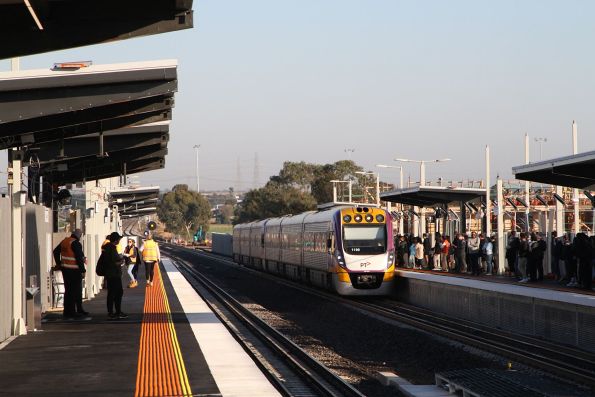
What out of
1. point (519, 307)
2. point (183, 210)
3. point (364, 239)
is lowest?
point (519, 307)

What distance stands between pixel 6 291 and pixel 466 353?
7665 mm

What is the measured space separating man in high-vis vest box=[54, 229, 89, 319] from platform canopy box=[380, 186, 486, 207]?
1837cm

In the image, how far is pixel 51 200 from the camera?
99.9 feet

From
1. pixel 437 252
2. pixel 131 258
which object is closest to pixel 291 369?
pixel 131 258

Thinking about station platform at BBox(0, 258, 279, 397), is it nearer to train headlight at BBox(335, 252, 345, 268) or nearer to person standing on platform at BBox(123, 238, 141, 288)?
train headlight at BBox(335, 252, 345, 268)

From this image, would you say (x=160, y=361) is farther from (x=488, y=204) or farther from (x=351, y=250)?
(x=488, y=204)

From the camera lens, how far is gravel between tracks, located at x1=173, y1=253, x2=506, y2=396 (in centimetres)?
1634

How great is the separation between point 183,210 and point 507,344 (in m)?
139

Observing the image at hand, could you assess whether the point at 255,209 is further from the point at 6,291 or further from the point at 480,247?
the point at 6,291

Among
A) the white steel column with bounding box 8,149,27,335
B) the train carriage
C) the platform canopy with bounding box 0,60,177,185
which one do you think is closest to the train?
the platform canopy with bounding box 0,60,177,185

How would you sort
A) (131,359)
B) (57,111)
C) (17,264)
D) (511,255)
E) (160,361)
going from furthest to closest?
(511,255)
(57,111)
(17,264)
(131,359)
(160,361)

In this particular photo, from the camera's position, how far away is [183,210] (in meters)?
156

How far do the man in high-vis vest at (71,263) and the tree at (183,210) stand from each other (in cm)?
13265

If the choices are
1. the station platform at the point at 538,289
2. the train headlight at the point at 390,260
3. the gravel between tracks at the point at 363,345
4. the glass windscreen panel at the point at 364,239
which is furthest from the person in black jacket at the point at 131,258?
the station platform at the point at 538,289
